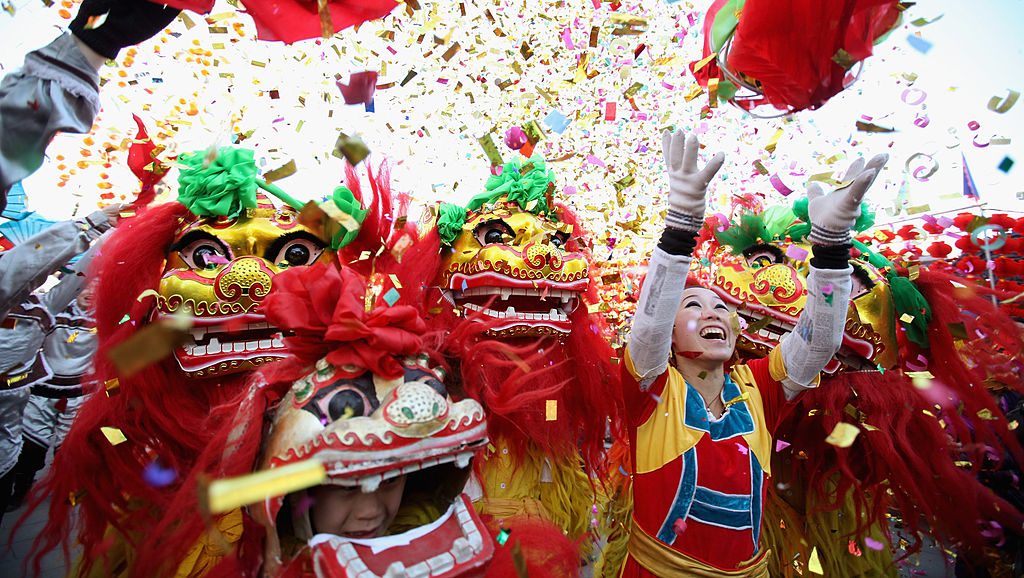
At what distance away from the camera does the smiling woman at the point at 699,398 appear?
2.00m

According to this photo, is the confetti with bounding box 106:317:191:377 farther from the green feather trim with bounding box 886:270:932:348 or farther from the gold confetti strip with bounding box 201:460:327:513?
the green feather trim with bounding box 886:270:932:348

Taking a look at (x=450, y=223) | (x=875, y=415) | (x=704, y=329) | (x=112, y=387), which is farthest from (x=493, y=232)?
(x=875, y=415)

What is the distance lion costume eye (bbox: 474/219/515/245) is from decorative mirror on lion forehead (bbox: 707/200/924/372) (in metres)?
1.12

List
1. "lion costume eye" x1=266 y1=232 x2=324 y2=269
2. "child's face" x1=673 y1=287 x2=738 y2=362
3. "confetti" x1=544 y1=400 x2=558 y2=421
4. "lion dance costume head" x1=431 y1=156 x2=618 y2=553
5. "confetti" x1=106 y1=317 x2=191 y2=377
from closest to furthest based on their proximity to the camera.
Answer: "confetti" x1=106 y1=317 x2=191 y2=377 → "child's face" x1=673 y1=287 x2=738 y2=362 → "lion costume eye" x1=266 y1=232 x2=324 y2=269 → "confetti" x1=544 y1=400 x2=558 y2=421 → "lion dance costume head" x1=431 y1=156 x2=618 y2=553

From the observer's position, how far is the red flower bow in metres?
1.66

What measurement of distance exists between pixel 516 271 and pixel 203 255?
1.41 metres

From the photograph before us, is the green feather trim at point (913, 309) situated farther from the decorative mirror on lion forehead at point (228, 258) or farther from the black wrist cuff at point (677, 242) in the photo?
the decorative mirror on lion forehead at point (228, 258)

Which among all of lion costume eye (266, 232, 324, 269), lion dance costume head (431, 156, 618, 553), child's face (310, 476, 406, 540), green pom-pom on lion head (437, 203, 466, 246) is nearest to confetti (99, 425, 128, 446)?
lion costume eye (266, 232, 324, 269)

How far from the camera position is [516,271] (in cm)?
298

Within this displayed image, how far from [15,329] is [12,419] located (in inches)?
19.5

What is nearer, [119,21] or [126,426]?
[119,21]

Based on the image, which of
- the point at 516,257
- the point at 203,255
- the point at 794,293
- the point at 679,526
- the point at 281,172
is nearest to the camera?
the point at 679,526

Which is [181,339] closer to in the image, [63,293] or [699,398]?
[699,398]

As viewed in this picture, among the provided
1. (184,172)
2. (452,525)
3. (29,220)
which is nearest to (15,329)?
(29,220)
